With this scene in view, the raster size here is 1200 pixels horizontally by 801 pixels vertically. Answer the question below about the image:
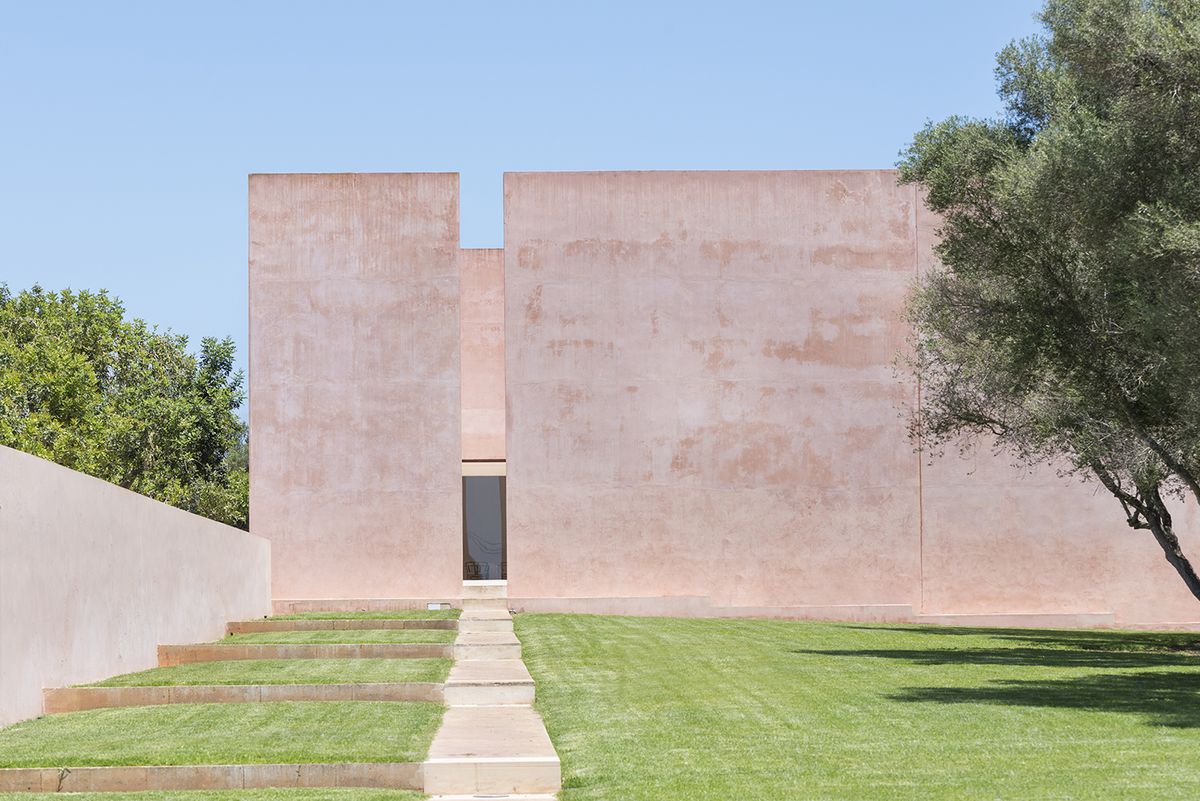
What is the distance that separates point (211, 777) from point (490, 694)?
4.29 m

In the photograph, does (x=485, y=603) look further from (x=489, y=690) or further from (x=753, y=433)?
(x=489, y=690)

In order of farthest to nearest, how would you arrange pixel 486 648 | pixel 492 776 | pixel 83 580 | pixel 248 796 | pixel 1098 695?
pixel 486 648, pixel 83 580, pixel 1098 695, pixel 492 776, pixel 248 796

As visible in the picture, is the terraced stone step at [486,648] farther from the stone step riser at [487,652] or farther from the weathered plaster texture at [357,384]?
the weathered plaster texture at [357,384]

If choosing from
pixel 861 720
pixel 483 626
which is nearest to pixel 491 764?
pixel 861 720

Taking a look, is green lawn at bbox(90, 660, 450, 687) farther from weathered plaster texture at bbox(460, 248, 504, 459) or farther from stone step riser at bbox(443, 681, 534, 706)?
weathered plaster texture at bbox(460, 248, 504, 459)

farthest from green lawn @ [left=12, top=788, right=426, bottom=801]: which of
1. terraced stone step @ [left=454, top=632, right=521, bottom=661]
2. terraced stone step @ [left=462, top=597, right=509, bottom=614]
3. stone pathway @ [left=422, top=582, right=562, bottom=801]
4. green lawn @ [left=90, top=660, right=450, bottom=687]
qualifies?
terraced stone step @ [left=462, top=597, right=509, bottom=614]

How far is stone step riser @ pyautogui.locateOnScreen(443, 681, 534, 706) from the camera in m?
12.7

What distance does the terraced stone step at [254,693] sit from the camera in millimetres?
12312

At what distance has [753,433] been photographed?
26.7 m

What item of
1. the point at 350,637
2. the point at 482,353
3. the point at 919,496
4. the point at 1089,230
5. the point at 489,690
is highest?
the point at 1089,230

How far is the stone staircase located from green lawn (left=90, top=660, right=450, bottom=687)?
37cm

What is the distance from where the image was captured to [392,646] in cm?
1680

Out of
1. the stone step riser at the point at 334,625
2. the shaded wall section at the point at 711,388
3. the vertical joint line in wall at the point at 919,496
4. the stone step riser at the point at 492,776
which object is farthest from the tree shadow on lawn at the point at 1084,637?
the stone step riser at the point at 492,776

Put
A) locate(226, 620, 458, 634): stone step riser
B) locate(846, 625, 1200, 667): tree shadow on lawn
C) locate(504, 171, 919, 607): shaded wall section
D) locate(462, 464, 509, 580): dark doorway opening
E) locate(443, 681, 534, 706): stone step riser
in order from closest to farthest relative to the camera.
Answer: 1. locate(443, 681, 534, 706): stone step riser
2. locate(846, 625, 1200, 667): tree shadow on lawn
3. locate(226, 620, 458, 634): stone step riser
4. locate(504, 171, 919, 607): shaded wall section
5. locate(462, 464, 509, 580): dark doorway opening
